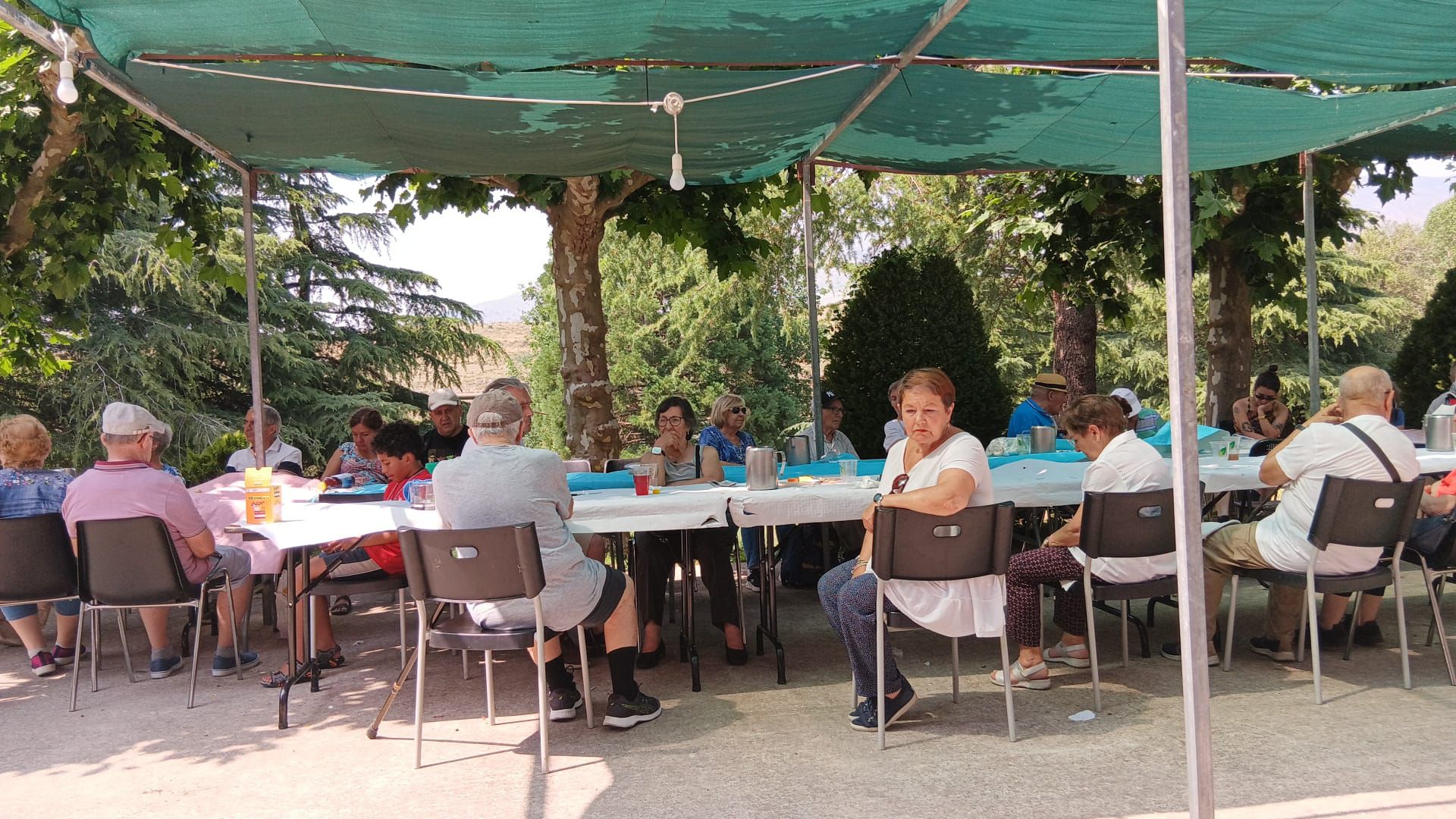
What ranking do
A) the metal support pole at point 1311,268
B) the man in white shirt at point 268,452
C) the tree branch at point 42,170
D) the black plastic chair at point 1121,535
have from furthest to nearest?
the metal support pole at point 1311,268 → the man in white shirt at point 268,452 → the tree branch at point 42,170 → the black plastic chair at point 1121,535

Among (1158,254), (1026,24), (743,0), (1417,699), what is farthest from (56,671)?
(1158,254)

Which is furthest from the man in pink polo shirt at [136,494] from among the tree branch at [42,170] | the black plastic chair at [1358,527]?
the black plastic chair at [1358,527]

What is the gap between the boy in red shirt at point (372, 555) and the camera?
479cm

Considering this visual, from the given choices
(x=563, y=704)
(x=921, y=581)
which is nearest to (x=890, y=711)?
(x=921, y=581)

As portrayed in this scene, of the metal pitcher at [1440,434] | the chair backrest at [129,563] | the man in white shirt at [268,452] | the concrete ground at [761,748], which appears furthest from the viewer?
the man in white shirt at [268,452]

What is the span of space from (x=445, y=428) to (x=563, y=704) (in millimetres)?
2624

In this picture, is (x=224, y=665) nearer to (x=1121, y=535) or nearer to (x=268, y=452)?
(x=268, y=452)

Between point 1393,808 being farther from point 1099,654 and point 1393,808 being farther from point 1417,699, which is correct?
point 1099,654

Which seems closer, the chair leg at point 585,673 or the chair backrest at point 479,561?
the chair backrest at point 479,561

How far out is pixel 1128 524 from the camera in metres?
4.25

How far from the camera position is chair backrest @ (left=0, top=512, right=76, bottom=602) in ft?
15.5

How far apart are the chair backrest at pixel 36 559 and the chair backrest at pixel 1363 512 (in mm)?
5185

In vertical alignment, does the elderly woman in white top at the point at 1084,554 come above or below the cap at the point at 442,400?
below

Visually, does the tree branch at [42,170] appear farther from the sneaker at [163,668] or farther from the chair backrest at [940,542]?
the chair backrest at [940,542]
